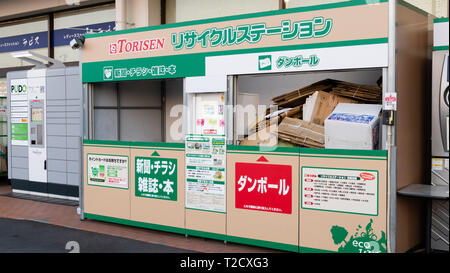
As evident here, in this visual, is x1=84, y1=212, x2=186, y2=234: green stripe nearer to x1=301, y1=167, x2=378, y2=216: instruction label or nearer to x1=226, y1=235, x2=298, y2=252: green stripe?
x1=226, y1=235, x2=298, y2=252: green stripe

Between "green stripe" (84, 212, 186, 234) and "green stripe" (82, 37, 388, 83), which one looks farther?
"green stripe" (84, 212, 186, 234)

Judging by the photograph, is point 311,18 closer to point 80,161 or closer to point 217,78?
point 217,78

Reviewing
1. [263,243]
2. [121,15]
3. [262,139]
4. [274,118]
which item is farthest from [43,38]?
[263,243]

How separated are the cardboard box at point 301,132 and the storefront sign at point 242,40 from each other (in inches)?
30.2

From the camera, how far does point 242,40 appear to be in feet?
20.7

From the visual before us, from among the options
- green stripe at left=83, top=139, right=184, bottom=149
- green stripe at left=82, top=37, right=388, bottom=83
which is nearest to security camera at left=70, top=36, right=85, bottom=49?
green stripe at left=82, top=37, right=388, bottom=83

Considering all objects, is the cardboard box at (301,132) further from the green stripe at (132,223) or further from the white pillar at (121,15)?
the white pillar at (121,15)

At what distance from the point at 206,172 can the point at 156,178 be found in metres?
0.90

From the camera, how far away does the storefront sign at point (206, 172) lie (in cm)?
652

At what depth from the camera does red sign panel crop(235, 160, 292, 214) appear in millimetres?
5973

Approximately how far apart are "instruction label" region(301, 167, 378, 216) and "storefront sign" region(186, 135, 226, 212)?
1.21 meters

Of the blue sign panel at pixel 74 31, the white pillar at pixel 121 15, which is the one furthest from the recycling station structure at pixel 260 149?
the blue sign panel at pixel 74 31

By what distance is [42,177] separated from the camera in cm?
1036

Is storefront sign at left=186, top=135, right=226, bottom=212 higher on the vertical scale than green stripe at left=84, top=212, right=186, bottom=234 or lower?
higher
